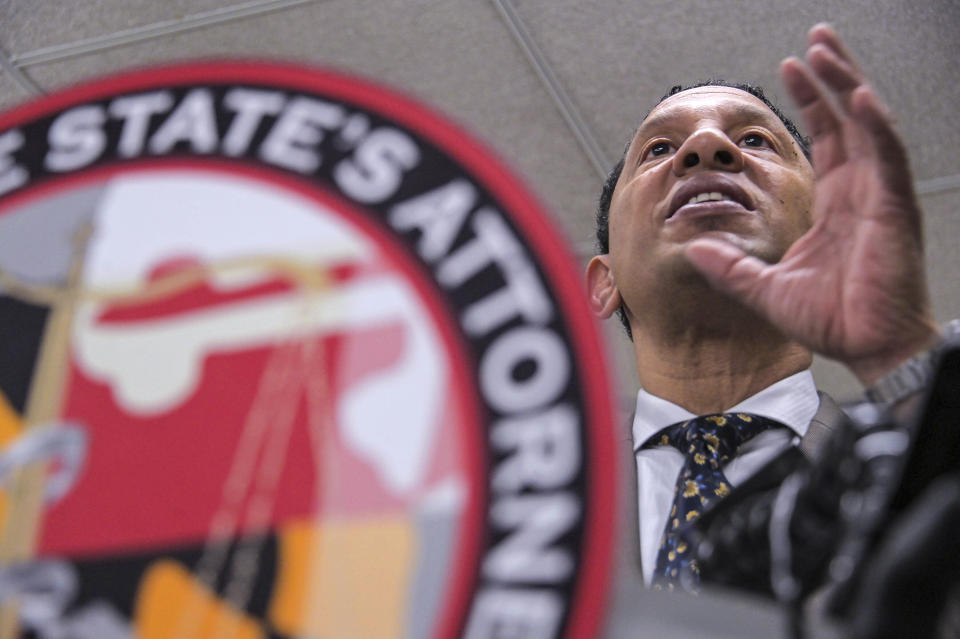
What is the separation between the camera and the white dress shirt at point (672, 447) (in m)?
0.94

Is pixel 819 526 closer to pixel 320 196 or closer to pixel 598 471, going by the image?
pixel 598 471

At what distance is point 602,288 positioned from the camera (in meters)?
1.33

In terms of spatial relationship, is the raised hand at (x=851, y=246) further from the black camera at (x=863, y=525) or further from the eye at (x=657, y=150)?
the eye at (x=657, y=150)

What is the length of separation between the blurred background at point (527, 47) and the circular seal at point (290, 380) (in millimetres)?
1215

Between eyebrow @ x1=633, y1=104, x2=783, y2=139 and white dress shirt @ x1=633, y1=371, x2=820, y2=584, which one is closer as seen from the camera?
white dress shirt @ x1=633, y1=371, x2=820, y2=584

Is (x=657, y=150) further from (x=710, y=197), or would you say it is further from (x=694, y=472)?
(x=694, y=472)

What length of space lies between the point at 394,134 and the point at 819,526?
0.26 metres

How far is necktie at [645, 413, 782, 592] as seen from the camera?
2.59 ft

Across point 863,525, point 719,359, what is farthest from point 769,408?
point 863,525

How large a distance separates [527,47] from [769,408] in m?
0.90

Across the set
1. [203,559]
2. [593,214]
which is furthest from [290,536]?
[593,214]

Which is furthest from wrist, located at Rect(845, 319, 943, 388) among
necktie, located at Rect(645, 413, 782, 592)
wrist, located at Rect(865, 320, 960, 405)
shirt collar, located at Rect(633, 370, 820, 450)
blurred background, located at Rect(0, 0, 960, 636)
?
blurred background, located at Rect(0, 0, 960, 636)

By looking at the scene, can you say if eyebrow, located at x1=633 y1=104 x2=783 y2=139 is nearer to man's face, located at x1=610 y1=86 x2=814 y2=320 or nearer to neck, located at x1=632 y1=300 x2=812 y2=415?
man's face, located at x1=610 y1=86 x2=814 y2=320

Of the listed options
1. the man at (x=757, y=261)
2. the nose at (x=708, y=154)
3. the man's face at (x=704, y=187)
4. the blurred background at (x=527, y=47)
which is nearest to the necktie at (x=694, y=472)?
the man at (x=757, y=261)
